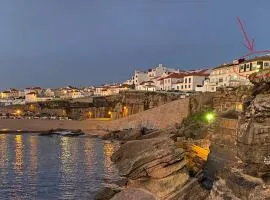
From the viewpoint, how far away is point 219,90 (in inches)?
2943

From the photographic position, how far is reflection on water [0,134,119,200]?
3284cm

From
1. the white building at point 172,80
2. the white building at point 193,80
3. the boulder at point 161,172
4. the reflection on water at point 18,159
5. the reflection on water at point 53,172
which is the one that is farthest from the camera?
the white building at point 172,80

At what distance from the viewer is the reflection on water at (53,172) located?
3284 cm

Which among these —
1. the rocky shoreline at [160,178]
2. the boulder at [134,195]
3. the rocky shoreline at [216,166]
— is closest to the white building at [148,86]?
the rocky shoreline at [216,166]

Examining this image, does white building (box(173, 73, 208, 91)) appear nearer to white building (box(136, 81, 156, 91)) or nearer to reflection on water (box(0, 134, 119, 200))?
white building (box(136, 81, 156, 91))

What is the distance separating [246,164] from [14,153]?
48038 mm

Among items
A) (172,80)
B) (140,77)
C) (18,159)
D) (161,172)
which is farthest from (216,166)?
(140,77)

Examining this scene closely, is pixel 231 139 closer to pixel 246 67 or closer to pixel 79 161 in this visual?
→ pixel 79 161

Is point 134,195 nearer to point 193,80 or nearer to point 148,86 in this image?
point 193,80

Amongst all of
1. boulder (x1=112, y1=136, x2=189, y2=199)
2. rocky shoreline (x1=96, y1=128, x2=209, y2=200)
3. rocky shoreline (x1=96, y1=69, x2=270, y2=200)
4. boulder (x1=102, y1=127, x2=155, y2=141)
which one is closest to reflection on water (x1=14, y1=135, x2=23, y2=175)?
rocky shoreline (x1=96, y1=69, x2=270, y2=200)

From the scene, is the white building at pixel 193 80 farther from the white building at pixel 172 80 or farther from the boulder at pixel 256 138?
the boulder at pixel 256 138

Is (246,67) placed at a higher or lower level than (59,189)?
higher

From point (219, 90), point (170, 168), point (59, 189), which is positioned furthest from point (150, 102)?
point (170, 168)

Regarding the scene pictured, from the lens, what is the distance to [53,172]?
4184 centimetres
